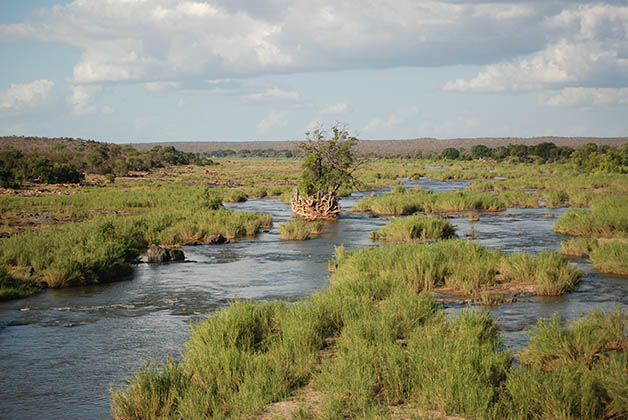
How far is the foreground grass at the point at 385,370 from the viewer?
22.6ft

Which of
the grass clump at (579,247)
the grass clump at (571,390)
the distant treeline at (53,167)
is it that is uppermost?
the distant treeline at (53,167)

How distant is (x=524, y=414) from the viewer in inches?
262

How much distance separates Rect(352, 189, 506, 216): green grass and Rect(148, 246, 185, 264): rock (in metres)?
16.2

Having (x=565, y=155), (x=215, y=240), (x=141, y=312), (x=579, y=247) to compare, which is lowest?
(x=141, y=312)

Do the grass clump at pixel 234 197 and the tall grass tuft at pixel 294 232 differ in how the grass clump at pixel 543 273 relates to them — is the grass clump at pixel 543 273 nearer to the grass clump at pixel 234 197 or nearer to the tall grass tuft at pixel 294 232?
the tall grass tuft at pixel 294 232

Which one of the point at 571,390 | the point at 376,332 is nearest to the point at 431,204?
the point at 376,332

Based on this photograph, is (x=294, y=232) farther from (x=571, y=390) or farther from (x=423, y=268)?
(x=571, y=390)

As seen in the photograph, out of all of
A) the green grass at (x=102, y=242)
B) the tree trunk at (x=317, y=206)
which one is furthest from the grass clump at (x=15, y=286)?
the tree trunk at (x=317, y=206)

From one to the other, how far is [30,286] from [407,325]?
1067 centimetres

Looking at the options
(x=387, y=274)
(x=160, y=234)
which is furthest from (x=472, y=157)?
(x=387, y=274)

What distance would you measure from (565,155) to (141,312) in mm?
89320

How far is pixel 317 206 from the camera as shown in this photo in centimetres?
3216

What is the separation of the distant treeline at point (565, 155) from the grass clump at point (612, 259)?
42736 mm

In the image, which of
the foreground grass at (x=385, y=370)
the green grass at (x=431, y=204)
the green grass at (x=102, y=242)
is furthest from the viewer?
the green grass at (x=431, y=204)
